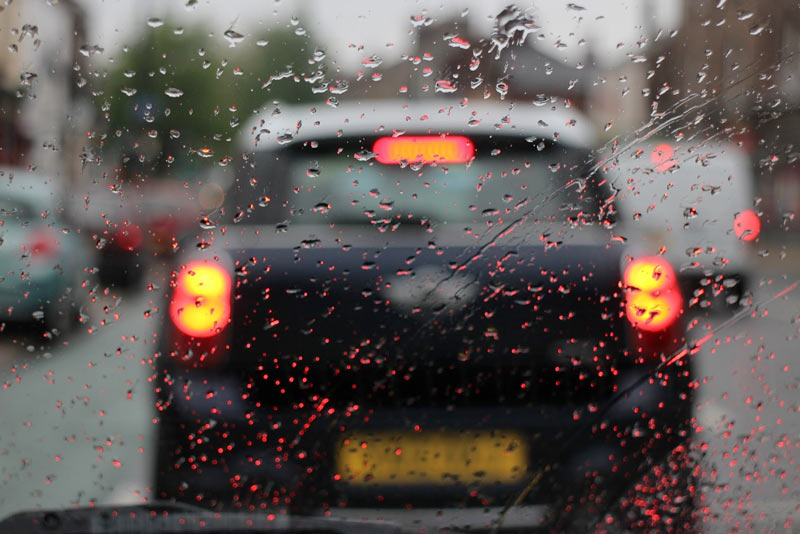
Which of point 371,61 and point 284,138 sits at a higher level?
point 371,61

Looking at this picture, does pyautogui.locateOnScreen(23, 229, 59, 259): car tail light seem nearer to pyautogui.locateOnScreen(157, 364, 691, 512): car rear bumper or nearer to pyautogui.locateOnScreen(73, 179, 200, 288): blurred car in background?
pyautogui.locateOnScreen(73, 179, 200, 288): blurred car in background

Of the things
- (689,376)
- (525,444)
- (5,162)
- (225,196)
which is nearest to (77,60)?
(5,162)

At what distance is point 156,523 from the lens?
2621mm

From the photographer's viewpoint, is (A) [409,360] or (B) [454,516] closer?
(B) [454,516]

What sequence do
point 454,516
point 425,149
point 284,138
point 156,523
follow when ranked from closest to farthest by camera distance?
point 156,523
point 454,516
point 425,149
point 284,138

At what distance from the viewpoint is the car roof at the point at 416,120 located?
3117mm

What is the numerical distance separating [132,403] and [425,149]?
3.07 feet

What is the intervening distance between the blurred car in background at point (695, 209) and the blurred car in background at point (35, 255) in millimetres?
1308

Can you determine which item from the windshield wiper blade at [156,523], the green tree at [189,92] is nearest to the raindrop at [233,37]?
the green tree at [189,92]

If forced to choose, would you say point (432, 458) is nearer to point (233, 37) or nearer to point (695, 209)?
point (695, 209)

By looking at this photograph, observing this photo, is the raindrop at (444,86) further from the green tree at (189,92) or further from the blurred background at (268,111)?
the green tree at (189,92)

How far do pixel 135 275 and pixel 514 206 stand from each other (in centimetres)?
93

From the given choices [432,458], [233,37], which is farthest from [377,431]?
[233,37]

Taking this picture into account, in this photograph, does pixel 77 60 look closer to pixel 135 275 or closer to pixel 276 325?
pixel 135 275
